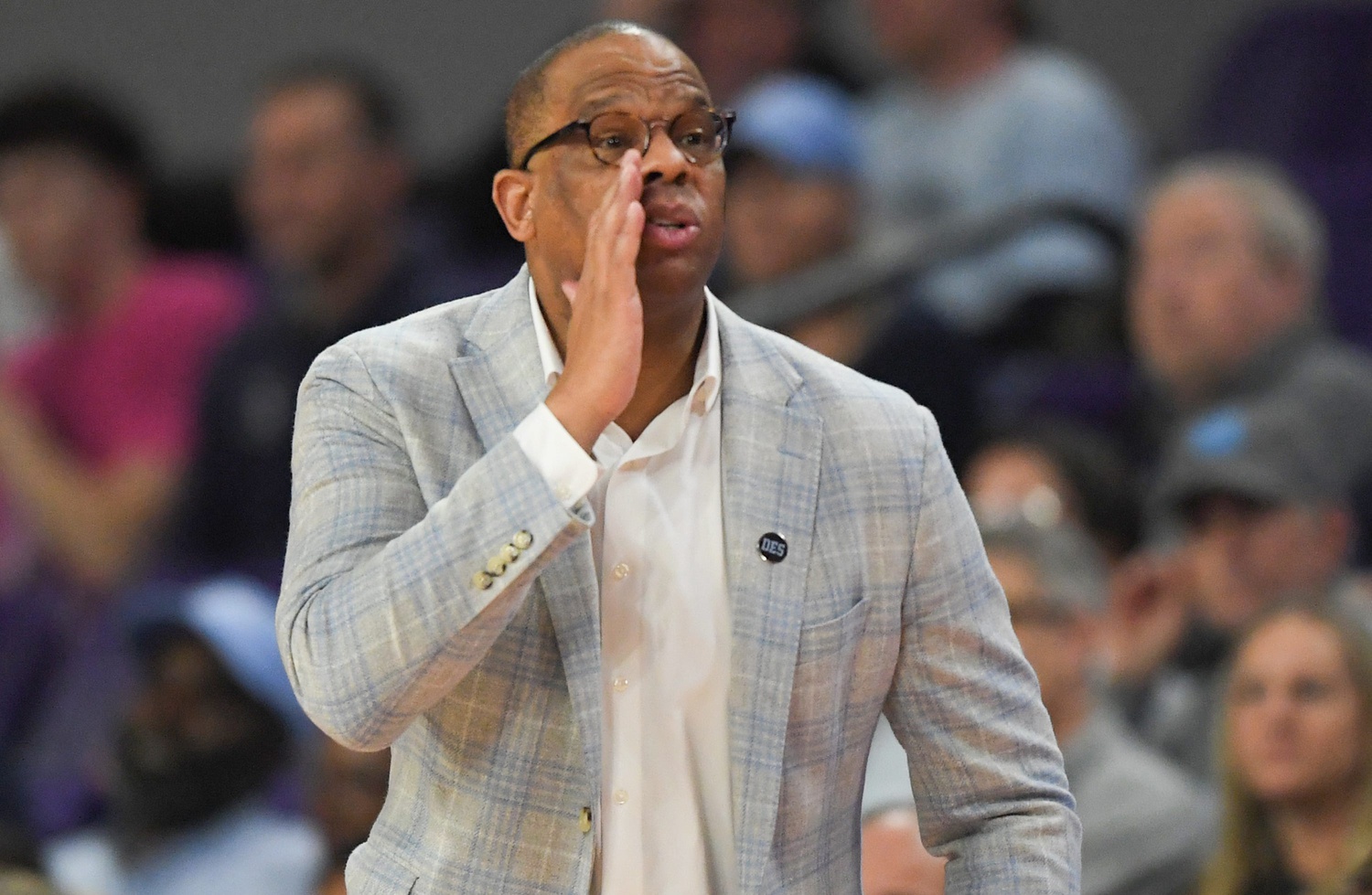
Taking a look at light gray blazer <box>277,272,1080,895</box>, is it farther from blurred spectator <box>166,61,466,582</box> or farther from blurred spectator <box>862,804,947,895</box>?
blurred spectator <box>166,61,466,582</box>

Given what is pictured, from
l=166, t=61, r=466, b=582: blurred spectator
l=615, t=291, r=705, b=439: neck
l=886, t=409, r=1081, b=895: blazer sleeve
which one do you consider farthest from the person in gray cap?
l=166, t=61, r=466, b=582: blurred spectator

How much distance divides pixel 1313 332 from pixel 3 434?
10.9 feet

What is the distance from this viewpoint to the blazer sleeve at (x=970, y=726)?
200 centimetres

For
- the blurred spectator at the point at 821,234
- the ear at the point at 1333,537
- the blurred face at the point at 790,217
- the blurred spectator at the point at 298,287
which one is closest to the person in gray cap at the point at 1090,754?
the ear at the point at 1333,537

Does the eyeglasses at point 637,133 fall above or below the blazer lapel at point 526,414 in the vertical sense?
above

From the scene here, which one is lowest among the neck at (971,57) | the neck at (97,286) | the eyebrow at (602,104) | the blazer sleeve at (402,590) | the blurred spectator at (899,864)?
the blurred spectator at (899,864)

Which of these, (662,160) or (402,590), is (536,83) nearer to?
(662,160)

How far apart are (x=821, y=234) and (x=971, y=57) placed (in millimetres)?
844

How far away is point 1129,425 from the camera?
16.8 feet

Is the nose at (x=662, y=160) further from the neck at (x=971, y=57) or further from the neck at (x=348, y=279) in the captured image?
the neck at (x=971, y=57)

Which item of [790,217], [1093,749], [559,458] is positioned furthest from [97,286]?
[559,458]

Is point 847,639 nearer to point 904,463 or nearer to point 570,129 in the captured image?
point 904,463

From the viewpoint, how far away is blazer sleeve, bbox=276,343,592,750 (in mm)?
1738

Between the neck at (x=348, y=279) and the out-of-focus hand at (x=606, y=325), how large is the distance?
3613 mm
